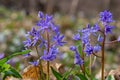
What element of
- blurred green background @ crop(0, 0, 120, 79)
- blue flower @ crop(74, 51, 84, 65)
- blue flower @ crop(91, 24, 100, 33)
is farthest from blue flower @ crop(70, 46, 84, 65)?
blurred green background @ crop(0, 0, 120, 79)

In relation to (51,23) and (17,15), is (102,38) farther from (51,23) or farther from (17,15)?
(17,15)

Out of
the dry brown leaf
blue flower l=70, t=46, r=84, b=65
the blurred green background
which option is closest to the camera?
blue flower l=70, t=46, r=84, b=65

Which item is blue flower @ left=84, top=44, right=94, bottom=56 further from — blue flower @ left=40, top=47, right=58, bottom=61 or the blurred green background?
the blurred green background

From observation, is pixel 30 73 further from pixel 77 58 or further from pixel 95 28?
pixel 95 28

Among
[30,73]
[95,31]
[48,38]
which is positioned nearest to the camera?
[95,31]

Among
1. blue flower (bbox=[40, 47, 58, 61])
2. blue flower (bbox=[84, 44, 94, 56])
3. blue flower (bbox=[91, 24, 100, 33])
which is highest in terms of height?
blue flower (bbox=[91, 24, 100, 33])

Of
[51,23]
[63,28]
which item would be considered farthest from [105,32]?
[63,28]

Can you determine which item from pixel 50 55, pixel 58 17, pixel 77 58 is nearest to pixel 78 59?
pixel 77 58

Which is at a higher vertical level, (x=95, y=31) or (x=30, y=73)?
(x=95, y=31)
